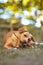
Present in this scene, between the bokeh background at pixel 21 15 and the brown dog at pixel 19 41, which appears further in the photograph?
the bokeh background at pixel 21 15

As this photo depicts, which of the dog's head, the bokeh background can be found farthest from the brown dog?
the bokeh background

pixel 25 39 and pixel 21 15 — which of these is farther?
pixel 21 15

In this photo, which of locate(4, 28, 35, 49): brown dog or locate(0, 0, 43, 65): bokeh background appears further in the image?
locate(0, 0, 43, 65): bokeh background

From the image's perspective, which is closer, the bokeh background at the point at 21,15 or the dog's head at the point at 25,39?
the dog's head at the point at 25,39

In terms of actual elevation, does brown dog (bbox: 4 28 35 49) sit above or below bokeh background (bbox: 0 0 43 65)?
below

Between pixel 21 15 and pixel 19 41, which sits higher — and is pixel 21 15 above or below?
above

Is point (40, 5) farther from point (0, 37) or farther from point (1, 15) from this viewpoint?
point (0, 37)

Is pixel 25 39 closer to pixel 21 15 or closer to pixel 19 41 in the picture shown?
pixel 19 41

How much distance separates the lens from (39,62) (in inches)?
40.7

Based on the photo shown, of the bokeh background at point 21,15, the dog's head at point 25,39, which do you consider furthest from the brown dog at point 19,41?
the bokeh background at point 21,15

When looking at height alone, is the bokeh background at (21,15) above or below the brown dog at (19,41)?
above

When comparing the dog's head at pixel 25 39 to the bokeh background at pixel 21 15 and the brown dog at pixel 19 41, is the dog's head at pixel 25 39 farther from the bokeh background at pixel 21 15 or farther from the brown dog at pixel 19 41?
the bokeh background at pixel 21 15

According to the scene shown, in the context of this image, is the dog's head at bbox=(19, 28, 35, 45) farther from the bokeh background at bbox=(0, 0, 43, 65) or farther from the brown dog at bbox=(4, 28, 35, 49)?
the bokeh background at bbox=(0, 0, 43, 65)

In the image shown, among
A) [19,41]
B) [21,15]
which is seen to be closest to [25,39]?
[19,41]
